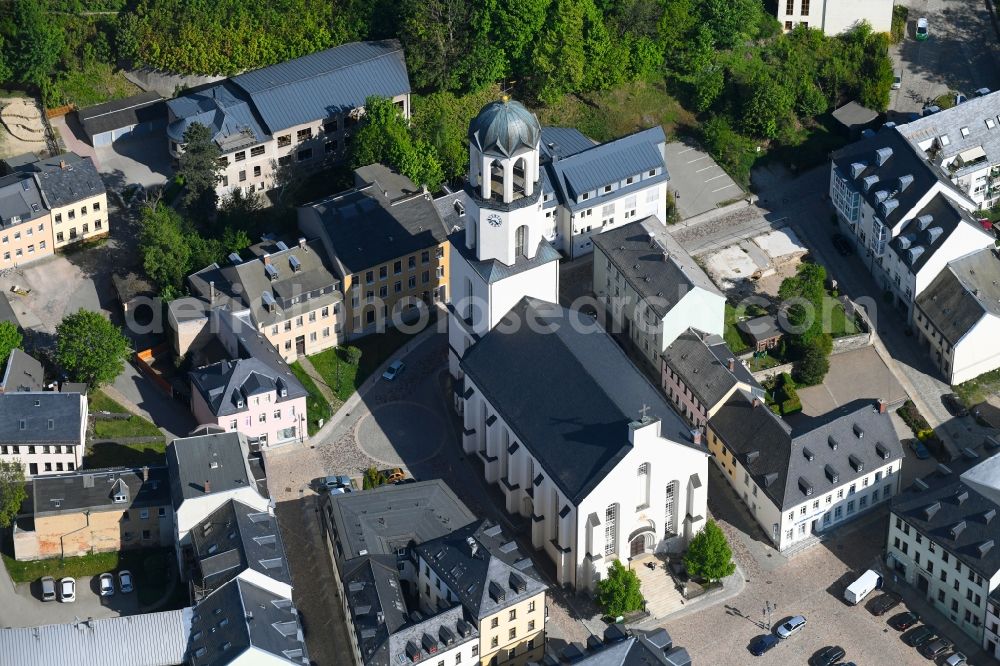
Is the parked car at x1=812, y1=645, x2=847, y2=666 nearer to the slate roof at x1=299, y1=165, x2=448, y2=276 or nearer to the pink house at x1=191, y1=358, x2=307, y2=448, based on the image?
the pink house at x1=191, y1=358, x2=307, y2=448

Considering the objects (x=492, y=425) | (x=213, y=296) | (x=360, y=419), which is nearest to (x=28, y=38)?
(x=213, y=296)

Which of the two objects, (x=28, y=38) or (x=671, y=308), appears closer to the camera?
(x=671, y=308)

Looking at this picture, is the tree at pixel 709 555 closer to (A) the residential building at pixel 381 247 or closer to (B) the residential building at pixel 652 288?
(B) the residential building at pixel 652 288

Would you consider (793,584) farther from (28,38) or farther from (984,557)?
(28,38)

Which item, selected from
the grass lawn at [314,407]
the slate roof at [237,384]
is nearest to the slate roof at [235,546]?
the slate roof at [237,384]

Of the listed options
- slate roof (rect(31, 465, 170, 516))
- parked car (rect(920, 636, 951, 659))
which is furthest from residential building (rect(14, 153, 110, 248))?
parked car (rect(920, 636, 951, 659))

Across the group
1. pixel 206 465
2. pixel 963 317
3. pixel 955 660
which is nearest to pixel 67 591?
pixel 206 465

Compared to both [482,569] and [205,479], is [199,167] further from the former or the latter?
[482,569]
